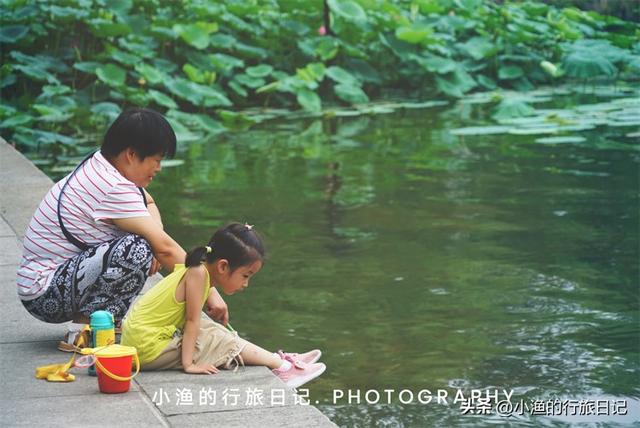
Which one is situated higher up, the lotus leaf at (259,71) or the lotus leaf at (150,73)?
the lotus leaf at (150,73)

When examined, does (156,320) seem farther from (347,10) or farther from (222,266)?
(347,10)

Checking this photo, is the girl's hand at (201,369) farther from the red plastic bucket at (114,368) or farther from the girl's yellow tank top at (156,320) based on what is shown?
the red plastic bucket at (114,368)

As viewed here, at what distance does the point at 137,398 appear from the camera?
3.34 m

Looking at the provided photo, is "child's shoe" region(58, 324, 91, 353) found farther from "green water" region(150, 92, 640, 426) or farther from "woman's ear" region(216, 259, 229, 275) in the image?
"green water" region(150, 92, 640, 426)

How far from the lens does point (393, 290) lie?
207 inches

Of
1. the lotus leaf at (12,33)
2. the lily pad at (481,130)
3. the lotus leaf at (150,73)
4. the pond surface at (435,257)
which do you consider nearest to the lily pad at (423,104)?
the lily pad at (481,130)

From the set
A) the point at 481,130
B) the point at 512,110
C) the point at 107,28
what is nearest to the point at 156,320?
the point at 481,130

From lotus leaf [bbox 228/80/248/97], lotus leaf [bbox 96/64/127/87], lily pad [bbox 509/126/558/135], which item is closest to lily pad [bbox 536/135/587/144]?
lily pad [bbox 509/126/558/135]

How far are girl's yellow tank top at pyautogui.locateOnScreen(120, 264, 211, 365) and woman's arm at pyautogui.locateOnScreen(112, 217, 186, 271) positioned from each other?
81 millimetres

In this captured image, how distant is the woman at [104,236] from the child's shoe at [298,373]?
25 cm

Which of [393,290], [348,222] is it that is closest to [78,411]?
[393,290]

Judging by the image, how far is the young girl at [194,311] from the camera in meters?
3.58

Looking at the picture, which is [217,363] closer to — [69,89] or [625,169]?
[625,169]

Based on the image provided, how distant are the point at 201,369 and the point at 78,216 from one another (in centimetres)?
61
